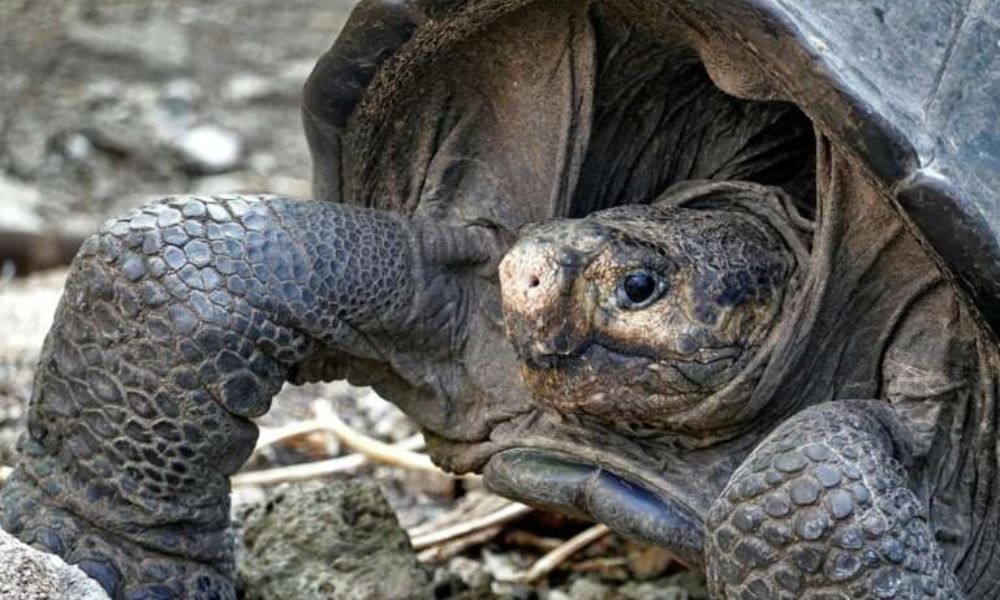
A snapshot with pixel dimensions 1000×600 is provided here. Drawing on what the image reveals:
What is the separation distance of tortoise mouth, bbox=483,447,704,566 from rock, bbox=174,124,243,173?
11.5 feet

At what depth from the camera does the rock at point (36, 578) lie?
2604mm

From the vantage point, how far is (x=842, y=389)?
10.0 feet

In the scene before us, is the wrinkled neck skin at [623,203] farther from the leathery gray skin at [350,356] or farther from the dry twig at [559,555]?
the dry twig at [559,555]

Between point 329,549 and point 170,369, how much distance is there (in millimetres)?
570

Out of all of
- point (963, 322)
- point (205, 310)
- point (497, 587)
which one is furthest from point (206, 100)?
point (963, 322)

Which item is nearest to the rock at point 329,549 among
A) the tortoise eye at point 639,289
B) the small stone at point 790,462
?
the tortoise eye at point 639,289

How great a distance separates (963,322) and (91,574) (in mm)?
1424

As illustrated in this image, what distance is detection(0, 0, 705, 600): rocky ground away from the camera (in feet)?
11.6

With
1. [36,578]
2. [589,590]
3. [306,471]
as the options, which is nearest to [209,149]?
[306,471]

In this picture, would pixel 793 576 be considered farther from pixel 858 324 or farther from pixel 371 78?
pixel 371 78

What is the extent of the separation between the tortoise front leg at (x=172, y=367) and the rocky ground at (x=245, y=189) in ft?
1.08

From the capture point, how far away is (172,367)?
9.93 feet

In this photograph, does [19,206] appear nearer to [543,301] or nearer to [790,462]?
[543,301]

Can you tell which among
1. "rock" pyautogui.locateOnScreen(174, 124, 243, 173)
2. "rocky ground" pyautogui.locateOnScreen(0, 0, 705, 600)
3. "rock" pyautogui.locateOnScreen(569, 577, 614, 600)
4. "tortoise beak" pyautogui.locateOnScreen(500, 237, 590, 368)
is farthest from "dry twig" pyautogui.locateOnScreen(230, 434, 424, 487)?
"rock" pyautogui.locateOnScreen(174, 124, 243, 173)
